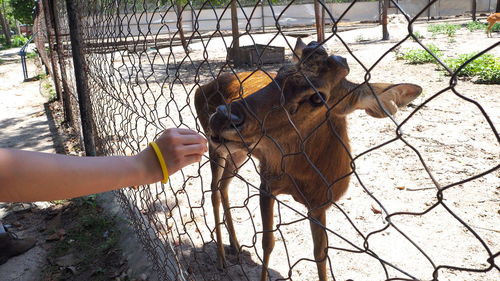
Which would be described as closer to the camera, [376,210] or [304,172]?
[304,172]

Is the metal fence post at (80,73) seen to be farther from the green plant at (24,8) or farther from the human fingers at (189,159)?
the green plant at (24,8)

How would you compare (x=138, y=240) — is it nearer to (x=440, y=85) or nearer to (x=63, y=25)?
(x=63, y=25)

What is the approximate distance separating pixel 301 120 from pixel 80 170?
126 cm

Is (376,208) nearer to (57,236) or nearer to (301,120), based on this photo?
(301,120)

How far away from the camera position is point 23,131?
7762mm

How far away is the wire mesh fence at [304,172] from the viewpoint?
197cm

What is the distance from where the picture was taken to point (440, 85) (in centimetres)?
856

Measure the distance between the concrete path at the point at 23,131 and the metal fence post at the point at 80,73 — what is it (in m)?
0.89

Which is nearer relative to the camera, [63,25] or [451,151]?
[451,151]

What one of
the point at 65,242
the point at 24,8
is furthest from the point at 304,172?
the point at 24,8

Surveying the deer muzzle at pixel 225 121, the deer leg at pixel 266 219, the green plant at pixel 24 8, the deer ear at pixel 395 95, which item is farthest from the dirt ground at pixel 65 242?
the green plant at pixel 24 8

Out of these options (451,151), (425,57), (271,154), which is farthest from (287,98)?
(425,57)

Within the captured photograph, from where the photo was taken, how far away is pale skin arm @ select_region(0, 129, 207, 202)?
1.36 meters

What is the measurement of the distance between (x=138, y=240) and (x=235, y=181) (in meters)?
1.63
